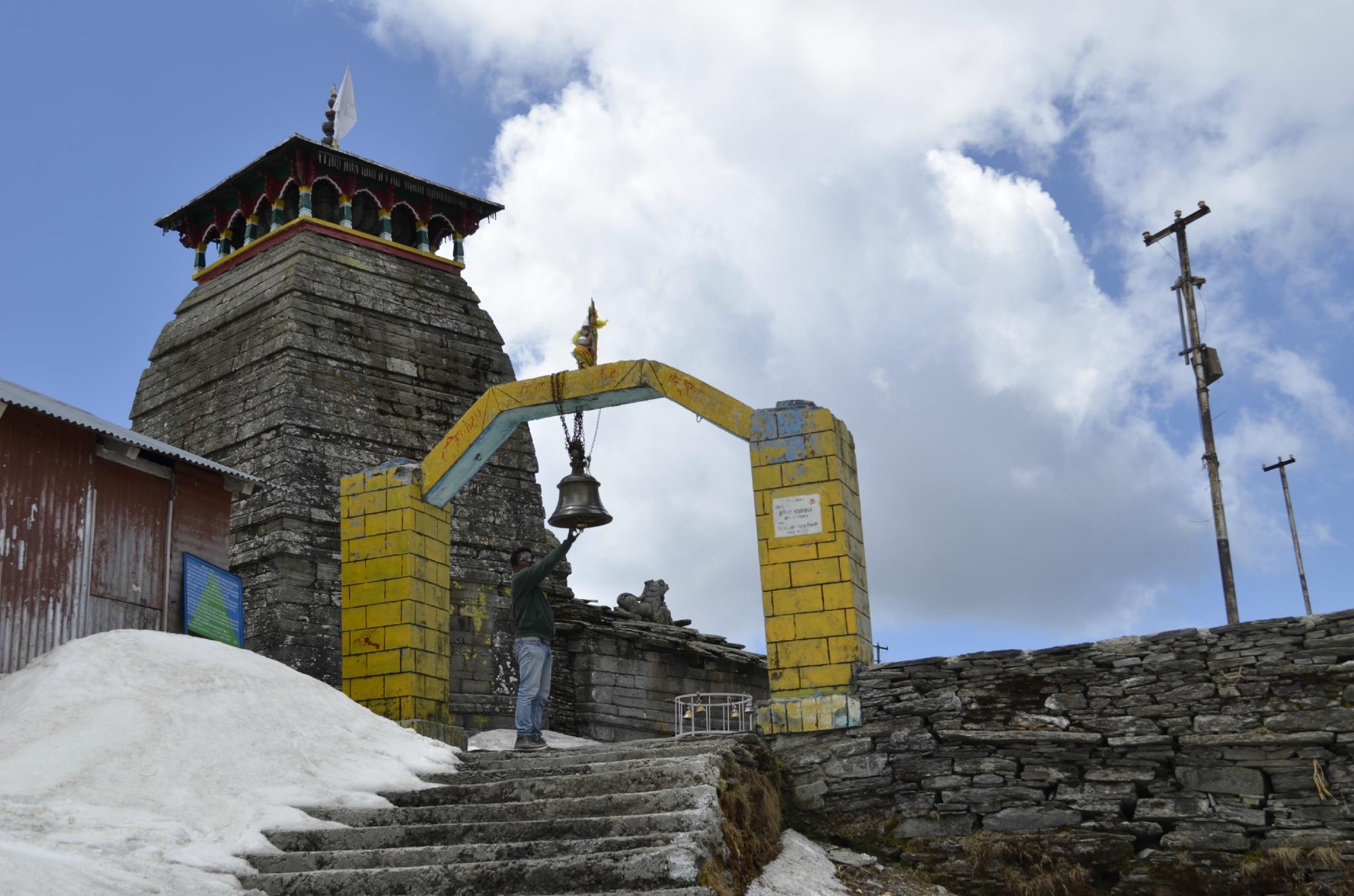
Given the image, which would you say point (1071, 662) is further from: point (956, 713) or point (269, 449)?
point (269, 449)

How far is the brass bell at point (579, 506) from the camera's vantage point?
11.1 m

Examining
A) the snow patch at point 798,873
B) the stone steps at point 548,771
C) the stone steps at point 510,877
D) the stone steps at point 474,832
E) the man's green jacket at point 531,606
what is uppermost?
the man's green jacket at point 531,606

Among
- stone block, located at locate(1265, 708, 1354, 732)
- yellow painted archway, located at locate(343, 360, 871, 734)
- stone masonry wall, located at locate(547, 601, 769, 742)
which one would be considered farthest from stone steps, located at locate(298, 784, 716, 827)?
stone masonry wall, located at locate(547, 601, 769, 742)

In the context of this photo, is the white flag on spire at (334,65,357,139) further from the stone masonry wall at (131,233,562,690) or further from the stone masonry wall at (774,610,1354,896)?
the stone masonry wall at (774,610,1354,896)

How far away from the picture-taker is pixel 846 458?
11.6 metres

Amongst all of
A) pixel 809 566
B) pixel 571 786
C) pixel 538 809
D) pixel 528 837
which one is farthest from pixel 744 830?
pixel 809 566

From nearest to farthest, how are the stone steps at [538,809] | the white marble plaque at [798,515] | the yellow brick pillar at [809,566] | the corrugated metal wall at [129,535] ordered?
the stone steps at [538,809]
the yellow brick pillar at [809,566]
the white marble plaque at [798,515]
the corrugated metal wall at [129,535]

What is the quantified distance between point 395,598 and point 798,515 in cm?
405

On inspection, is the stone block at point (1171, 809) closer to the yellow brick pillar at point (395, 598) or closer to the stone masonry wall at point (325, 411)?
the yellow brick pillar at point (395, 598)

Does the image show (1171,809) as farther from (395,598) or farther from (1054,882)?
(395,598)

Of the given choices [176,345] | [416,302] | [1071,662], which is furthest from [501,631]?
[1071,662]

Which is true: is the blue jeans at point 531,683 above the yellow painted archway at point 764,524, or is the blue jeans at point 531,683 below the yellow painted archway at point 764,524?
below

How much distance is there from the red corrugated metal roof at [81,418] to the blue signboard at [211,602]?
3.17 feet

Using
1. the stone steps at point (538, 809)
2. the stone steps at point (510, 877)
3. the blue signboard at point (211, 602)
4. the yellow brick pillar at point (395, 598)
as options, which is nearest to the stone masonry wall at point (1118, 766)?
the stone steps at point (538, 809)
